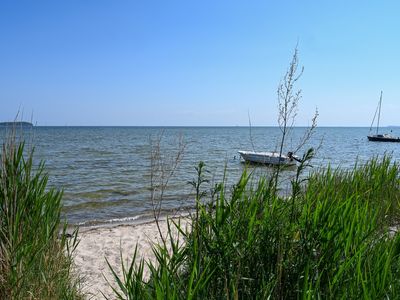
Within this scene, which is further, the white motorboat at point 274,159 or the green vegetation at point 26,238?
the white motorboat at point 274,159

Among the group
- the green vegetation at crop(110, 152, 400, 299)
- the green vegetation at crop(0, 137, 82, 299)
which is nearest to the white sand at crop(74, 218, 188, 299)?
the green vegetation at crop(0, 137, 82, 299)

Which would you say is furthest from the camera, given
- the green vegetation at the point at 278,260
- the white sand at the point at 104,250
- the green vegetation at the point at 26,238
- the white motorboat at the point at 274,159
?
the white sand at the point at 104,250

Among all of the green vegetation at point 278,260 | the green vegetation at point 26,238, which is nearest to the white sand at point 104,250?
the green vegetation at point 26,238

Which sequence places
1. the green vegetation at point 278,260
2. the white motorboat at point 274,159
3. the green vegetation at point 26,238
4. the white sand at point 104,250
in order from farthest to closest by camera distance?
the white sand at point 104,250 < the white motorboat at point 274,159 < the green vegetation at point 26,238 < the green vegetation at point 278,260

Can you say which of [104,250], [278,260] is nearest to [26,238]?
[278,260]

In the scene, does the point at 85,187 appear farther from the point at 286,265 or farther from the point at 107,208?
the point at 286,265

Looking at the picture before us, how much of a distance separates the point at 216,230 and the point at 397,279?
52.5 inches

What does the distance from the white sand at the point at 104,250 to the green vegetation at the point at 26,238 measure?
932mm

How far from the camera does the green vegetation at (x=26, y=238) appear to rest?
307 centimetres

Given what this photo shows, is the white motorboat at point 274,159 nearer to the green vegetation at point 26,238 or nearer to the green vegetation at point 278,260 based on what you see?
the green vegetation at point 278,260

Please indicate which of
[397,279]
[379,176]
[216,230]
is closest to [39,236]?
[216,230]

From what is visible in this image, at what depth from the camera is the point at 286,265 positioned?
2.69 m

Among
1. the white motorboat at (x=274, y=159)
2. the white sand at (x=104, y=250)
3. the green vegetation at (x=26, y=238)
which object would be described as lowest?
the white sand at (x=104, y=250)

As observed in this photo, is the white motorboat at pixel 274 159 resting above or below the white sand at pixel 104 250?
above
